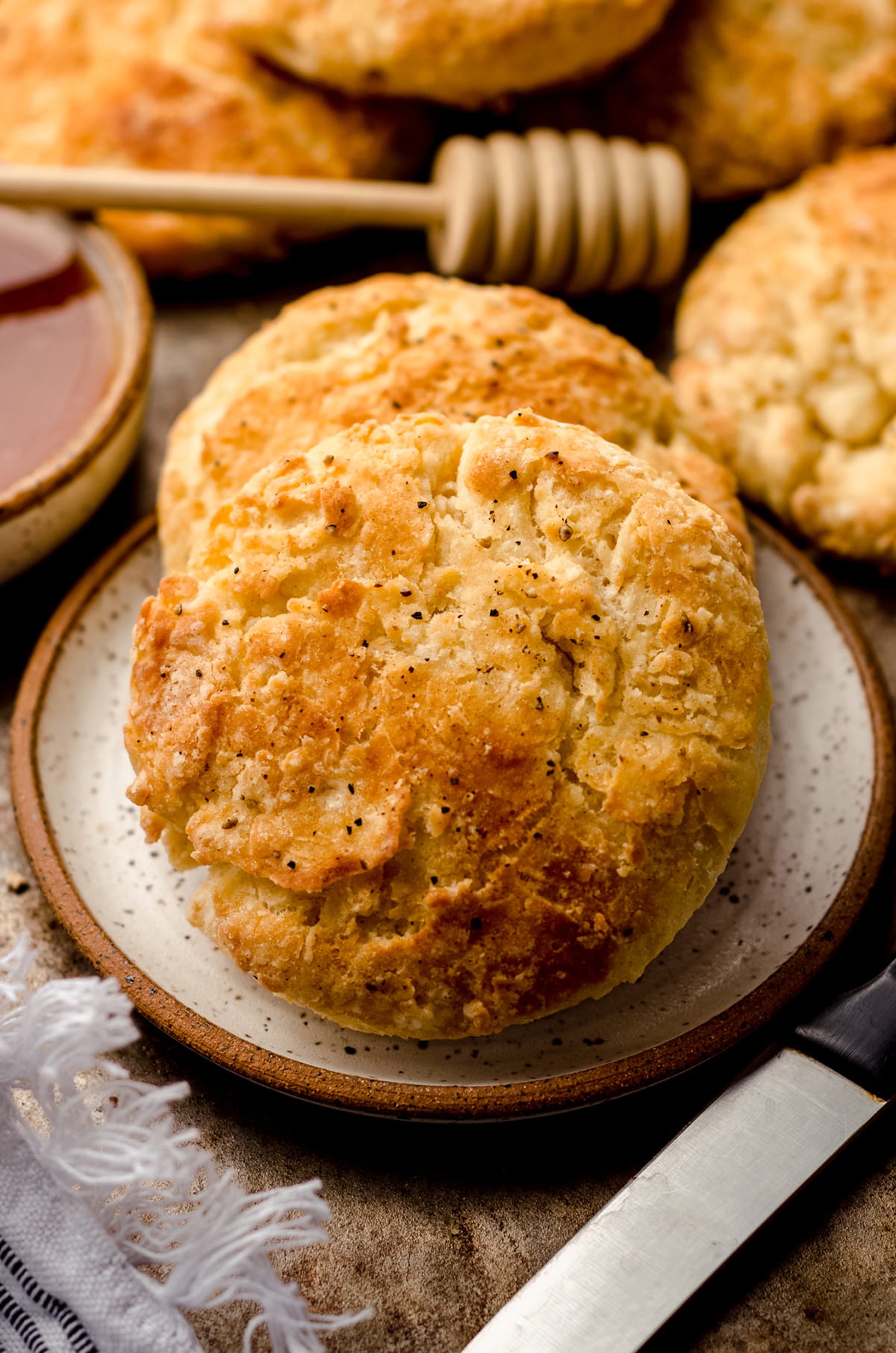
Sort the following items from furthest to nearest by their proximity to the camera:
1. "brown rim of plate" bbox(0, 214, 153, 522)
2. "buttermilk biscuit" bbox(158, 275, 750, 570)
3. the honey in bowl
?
the honey in bowl, "brown rim of plate" bbox(0, 214, 153, 522), "buttermilk biscuit" bbox(158, 275, 750, 570)

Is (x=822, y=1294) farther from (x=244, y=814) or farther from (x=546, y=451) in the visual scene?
(x=546, y=451)

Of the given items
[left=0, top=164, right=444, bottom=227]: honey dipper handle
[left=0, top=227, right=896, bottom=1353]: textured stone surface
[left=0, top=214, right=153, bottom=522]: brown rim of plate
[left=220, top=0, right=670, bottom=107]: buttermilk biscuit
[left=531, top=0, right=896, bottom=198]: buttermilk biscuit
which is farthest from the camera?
[left=531, top=0, right=896, bottom=198]: buttermilk biscuit

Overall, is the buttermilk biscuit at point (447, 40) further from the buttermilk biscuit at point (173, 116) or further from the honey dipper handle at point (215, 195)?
the honey dipper handle at point (215, 195)

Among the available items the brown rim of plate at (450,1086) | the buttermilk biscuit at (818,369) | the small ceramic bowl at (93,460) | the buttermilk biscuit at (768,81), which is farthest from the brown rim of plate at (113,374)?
the buttermilk biscuit at (768,81)

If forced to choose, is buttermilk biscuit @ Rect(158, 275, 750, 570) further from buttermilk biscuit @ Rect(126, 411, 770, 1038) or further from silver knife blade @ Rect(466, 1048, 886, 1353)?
silver knife blade @ Rect(466, 1048, 886, 1353)

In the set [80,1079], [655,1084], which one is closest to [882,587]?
[655,1084]

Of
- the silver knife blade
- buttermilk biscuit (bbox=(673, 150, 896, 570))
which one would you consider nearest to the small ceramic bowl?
buttermilk biscuit (bbox=(673, 150, 896, 570))
